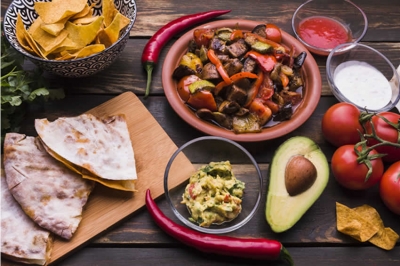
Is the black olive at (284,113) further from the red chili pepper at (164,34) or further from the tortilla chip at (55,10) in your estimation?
the tortilla chip at (55,10)

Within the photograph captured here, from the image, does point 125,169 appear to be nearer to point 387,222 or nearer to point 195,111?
point 195,111

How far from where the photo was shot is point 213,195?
7.48ft

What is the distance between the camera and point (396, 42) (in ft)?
10.5

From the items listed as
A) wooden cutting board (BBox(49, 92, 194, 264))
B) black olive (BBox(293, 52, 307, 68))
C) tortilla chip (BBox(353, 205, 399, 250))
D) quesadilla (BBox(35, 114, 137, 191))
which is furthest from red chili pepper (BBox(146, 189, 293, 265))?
black olive (BBox(293, 52, 307, 68))

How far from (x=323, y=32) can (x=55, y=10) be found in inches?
66.6

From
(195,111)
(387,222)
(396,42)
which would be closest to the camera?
(387,222)

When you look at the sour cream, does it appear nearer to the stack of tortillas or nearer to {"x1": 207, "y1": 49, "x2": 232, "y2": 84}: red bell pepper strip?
{"x1": 207, "y1": 49, "x2": 232, "y2": 84}: red bell pepper strip

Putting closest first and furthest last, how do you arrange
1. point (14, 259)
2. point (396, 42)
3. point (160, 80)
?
point (14, 259) < point (160, 80) < point (396, 42)

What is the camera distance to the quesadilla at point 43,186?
2.20 metres

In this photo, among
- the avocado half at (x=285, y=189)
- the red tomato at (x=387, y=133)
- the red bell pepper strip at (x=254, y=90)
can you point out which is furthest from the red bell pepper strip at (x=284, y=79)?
the red tomato at (x=387, y=133)

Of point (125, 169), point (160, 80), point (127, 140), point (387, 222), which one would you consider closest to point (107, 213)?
point (125, 169)

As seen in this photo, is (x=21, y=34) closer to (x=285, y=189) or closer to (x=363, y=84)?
(x=285, y=189)

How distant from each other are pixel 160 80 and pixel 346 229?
135 cm

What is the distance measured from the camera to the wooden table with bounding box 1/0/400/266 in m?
2.29
